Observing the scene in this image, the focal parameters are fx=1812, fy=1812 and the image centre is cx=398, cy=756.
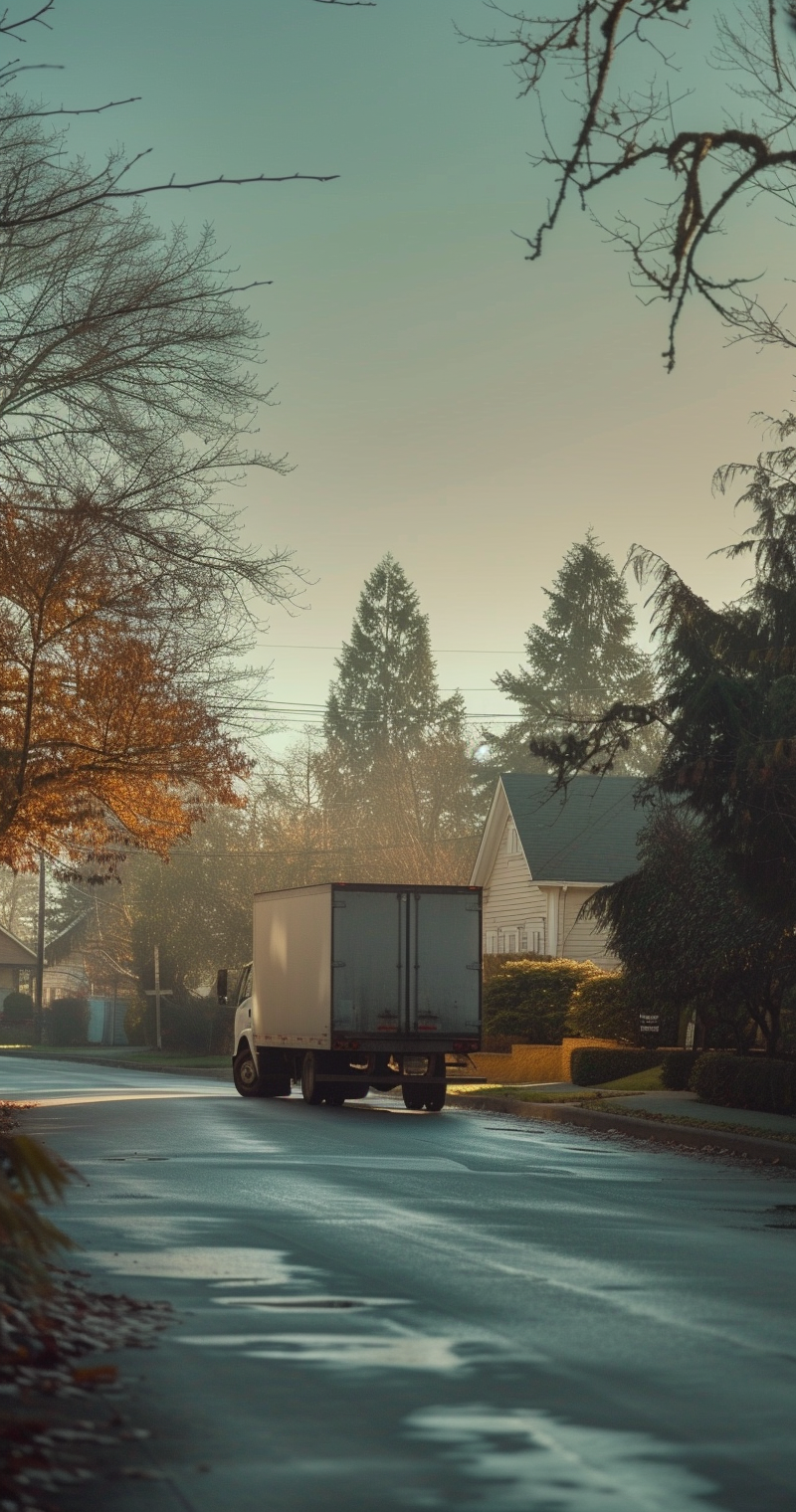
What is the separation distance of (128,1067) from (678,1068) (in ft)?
90.6

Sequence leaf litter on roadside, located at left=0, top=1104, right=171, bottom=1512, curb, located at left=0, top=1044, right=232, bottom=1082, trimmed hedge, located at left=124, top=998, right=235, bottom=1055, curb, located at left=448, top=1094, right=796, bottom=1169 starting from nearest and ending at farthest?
leaf litter on roadside, located at left=0, top=1104, right=171, bottom=1512 < curb, located at left=448, top=1094, right=796, bottom=1169 < curb, located at left=0, top=1044, right=232, bottom=1082 < trimmed hedge, located at left=124, top=998, right=235, bottom=1055

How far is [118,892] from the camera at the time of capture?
284 feet

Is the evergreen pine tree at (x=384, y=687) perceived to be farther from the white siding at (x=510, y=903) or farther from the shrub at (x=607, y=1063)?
the shrub at (x=607, y=1063)

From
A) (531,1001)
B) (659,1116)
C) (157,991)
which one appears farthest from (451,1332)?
(157,991)

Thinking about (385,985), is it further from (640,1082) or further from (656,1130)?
(640,1082)

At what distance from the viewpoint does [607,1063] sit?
32.9 meters

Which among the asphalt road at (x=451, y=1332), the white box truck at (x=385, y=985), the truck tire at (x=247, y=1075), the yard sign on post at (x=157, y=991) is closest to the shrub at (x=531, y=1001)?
the truck tire at (x=247, y=1075)

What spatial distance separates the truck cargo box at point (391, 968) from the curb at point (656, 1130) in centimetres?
148

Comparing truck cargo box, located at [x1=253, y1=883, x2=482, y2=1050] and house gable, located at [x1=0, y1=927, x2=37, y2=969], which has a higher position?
house gable, located at [x1=0, y1=927, x2=37, y2=969]

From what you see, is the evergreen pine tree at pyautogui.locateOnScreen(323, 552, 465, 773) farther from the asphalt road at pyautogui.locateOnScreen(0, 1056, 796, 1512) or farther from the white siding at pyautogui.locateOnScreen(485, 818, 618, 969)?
the asphalt road at pyautogui.locateOnScreen(0, 1056, 796, 1512)

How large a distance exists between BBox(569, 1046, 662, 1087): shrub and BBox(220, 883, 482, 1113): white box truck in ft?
17.5

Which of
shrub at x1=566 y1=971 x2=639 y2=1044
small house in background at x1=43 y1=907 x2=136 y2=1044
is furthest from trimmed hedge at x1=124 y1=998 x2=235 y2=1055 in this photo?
shrub at x1=566 y1=971 x2=639 y2=1044

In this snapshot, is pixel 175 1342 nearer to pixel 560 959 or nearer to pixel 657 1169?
pixel 657 1169

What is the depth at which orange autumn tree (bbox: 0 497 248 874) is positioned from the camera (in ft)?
71.7
